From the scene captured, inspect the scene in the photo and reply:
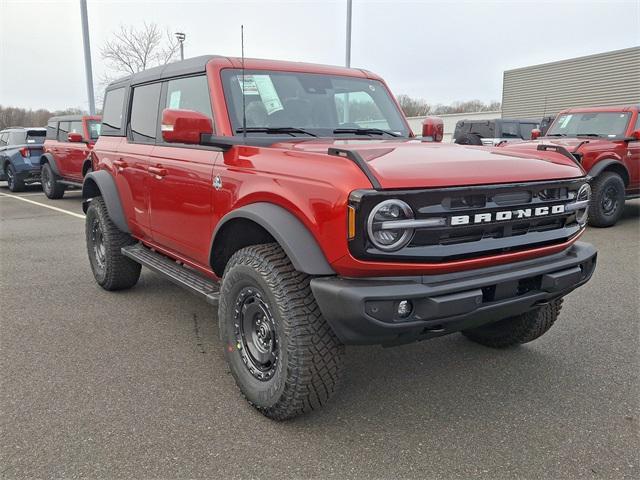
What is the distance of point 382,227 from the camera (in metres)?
2.24

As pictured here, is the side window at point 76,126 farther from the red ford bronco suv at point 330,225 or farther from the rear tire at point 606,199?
the rear tire at point 606,199

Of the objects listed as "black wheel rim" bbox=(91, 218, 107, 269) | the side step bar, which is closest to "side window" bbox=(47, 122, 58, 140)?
"black wheel rim" bbox=(91, 218, 107, 269)

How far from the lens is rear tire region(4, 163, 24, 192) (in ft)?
45.6

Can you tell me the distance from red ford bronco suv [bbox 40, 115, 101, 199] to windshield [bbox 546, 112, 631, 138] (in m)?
9.05

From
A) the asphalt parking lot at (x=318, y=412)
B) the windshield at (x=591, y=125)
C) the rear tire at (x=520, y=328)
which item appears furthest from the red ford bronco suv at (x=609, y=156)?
the rear tire at (x=520, y=328)

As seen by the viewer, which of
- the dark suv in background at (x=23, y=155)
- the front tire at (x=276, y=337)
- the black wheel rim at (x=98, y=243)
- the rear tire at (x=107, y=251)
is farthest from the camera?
the dark suv in background at (x=23, y=155)

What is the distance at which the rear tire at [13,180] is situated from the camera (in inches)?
548

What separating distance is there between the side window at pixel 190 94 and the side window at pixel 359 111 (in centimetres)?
92

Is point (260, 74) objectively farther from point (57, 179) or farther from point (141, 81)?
point (57, 179)

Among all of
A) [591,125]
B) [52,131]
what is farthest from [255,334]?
[52,131]

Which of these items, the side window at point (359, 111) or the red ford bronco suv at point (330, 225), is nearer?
the red ford bronco suv at point (330, 225)

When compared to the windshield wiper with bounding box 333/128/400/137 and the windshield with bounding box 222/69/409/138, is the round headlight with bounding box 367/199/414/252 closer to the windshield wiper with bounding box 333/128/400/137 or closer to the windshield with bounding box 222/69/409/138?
the windshield with bounding box 222/69/409/138

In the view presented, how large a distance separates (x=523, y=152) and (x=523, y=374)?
1.38 m

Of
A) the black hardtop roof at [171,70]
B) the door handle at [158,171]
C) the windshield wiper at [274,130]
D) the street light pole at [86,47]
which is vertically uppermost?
the street light pole at [86,47]
